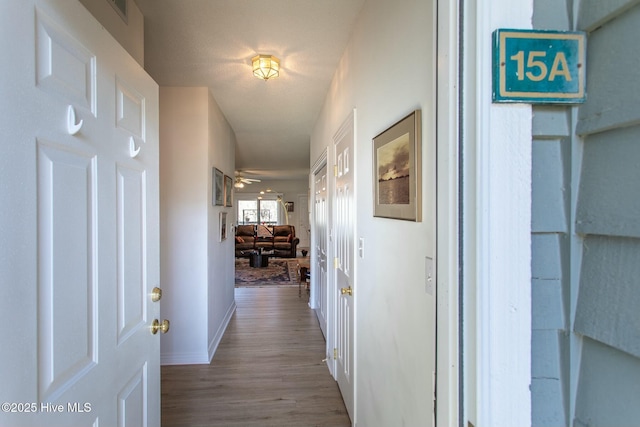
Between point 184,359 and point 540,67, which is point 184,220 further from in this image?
point 540,67

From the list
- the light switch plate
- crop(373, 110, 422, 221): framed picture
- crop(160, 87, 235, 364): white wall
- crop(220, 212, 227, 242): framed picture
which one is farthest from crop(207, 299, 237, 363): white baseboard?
the light switch plate

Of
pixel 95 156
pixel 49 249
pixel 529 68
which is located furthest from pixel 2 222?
pixel 529 68

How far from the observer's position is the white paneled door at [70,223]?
0.62m

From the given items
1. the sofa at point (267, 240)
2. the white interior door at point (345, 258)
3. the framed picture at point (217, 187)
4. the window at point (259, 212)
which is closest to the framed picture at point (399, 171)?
the white interior door at point (345, 258)

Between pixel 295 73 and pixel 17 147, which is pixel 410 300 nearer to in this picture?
pixel 17 147

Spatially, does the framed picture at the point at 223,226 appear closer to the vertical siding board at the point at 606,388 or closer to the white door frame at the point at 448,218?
the white door frame at the point at 448,218

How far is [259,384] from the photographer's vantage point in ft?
8.46

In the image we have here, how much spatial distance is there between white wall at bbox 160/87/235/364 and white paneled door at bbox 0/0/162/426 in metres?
1.75

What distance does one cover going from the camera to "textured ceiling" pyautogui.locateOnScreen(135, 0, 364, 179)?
1.73 meters

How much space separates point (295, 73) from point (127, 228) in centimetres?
202

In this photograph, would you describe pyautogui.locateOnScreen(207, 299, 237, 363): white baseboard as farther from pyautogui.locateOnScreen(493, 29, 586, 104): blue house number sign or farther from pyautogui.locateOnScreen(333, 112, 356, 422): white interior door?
pyautogui.locateOnScreen(493, 29, 586, 104): blue house number sign

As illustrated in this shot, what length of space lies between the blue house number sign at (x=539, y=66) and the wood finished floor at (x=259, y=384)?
7.47ft

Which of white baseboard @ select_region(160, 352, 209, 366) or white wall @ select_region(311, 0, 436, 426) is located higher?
white wall @ select_region(311, 0, 436, 426)

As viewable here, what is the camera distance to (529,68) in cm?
55
